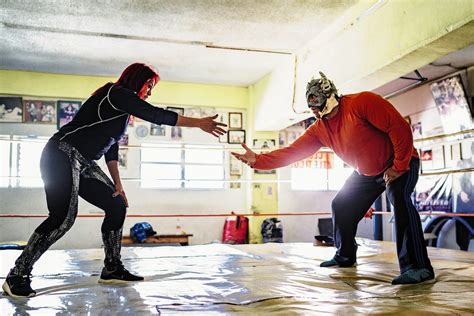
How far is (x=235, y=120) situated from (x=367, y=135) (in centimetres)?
512

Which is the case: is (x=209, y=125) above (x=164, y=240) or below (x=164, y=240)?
above

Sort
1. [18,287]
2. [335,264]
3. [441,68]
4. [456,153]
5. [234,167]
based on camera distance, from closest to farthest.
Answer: [18,287] → [335,264] → [441,68] → [456,153] → [234,167]

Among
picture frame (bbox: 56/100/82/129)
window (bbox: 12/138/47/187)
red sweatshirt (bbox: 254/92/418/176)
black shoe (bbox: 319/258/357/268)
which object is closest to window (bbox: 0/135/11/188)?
window (bbox: 12/138/47/187)

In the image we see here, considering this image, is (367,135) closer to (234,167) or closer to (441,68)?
(441,68)

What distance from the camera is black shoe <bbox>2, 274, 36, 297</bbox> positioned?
1.76m

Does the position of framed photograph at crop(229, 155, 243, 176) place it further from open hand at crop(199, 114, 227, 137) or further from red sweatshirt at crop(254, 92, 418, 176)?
open hand at crop(199, 114, 227, 137)

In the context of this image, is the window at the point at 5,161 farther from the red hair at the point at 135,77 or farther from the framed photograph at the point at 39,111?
the red hair at the point at 135,77

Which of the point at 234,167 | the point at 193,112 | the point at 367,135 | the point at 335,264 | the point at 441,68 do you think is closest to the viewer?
the point at 367,135

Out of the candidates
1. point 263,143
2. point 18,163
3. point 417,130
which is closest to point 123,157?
point 18,163

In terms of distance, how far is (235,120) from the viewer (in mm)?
7309

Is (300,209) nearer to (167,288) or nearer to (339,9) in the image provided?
(339,9)

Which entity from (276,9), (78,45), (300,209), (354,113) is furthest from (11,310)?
(300,209)

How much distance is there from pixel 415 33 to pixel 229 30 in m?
2.07

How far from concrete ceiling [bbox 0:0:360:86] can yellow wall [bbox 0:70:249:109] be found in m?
0.18
